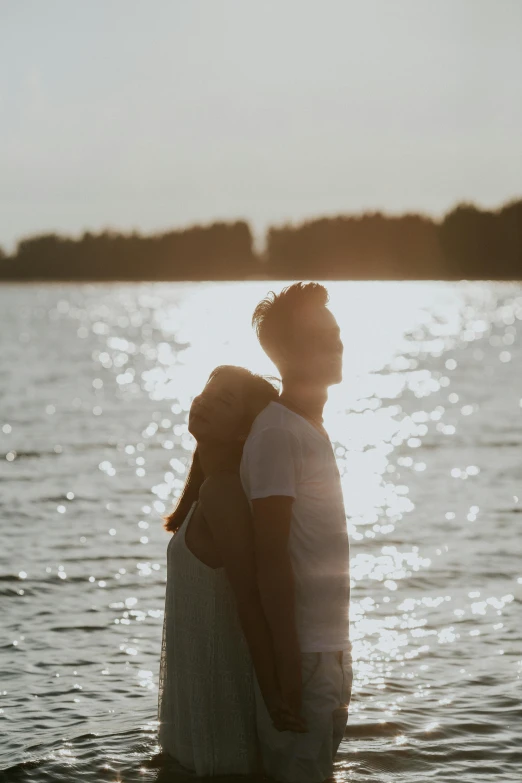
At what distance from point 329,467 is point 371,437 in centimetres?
2725

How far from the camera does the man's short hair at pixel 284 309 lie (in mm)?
5156

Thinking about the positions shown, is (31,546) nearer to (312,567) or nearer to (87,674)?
(87,674)

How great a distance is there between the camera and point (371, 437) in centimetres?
3238

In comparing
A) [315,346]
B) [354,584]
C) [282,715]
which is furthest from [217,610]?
[354,584]

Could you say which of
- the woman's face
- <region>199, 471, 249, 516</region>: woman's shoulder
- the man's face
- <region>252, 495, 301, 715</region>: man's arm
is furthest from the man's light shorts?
the man's face

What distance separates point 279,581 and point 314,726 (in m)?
0.77

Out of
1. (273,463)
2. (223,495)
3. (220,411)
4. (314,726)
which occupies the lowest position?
(314,726)

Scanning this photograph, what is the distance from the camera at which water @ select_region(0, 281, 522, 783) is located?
313 inches

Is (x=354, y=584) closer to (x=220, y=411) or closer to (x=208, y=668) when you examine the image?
(x=208, y=668)

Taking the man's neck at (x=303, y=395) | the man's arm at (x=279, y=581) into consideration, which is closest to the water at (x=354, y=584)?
the man's arm at (x=279, y=581)

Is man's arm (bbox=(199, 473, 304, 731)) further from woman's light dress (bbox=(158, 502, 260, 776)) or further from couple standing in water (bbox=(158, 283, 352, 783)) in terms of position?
woman's light dress (bbox=(158, 502, 260, 776))

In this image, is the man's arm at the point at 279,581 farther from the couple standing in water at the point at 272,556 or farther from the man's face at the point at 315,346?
the man's face at the point at 315,346

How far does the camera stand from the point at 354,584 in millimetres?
13266

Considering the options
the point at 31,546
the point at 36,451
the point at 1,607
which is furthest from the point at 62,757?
Result: the point at 36,451
